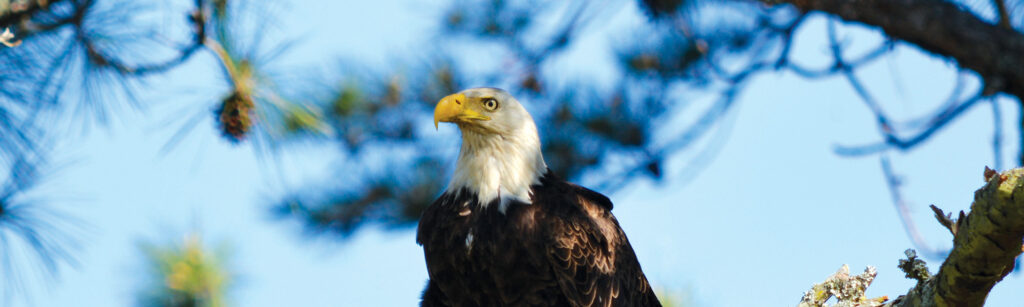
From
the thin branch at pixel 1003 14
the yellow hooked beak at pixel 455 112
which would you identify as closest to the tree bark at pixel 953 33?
the thin branch at pixel 1003 14

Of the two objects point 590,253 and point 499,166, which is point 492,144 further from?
point 590,253

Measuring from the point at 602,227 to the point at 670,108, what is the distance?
95.2 inches

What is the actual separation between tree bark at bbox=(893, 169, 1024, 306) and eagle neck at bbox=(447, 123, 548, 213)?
1516 millimetres

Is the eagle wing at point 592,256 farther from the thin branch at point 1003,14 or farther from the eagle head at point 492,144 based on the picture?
the thin branch at point 1003,14

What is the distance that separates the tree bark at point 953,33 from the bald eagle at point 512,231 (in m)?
2.17

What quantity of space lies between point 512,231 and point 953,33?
2704mm

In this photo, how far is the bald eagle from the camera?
123 inches

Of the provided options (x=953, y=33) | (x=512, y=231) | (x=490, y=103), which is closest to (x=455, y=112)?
(x=490, y=103)

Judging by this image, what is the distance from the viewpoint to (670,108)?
562cm

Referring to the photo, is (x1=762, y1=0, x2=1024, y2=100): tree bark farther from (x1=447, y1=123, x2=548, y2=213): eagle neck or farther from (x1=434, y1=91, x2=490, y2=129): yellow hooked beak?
(x1=434, y1=91, x2=490, y2=129): yellow hooked beak

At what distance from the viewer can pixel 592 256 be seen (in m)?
3.25

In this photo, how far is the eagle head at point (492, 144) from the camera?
10.9 feet

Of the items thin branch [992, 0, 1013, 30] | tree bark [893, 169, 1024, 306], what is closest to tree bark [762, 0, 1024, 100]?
thin branch [992, 0, 1013, 30]

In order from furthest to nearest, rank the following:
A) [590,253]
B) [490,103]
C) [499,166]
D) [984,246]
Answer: [490,103] → [499,166] → [590,253] → [984,246]
